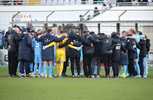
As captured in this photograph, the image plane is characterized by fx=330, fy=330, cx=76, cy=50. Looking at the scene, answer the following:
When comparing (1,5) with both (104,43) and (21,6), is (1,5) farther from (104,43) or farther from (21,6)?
(104,43)

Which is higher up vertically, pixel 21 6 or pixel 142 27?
pixel 21 6

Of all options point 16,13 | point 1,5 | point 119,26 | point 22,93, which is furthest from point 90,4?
point 22,93

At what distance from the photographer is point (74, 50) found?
41.5 ft

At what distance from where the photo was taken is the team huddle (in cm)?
1252

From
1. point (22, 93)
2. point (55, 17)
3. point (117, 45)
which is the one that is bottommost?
point (22, 93)

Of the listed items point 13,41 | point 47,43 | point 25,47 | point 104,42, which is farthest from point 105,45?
point 13,41

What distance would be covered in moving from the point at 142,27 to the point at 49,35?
8.15 m

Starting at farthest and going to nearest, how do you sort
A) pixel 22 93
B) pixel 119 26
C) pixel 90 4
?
pixel 90 4 < pixel 119 26 < pixel 22 93

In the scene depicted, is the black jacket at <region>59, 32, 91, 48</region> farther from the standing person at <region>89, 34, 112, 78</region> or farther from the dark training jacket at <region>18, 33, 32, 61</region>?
the dark training jacket at <region>18, 33, 32, 61</region>

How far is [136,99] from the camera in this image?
6.90m

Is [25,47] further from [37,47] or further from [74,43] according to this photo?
[74,43]

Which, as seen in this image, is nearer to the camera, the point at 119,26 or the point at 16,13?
the point at 119,26

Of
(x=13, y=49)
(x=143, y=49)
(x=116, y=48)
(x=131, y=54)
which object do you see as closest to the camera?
(x=116, y=48)

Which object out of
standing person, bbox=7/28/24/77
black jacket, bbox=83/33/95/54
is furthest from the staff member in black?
standing person, bbox=7/28/24/77
